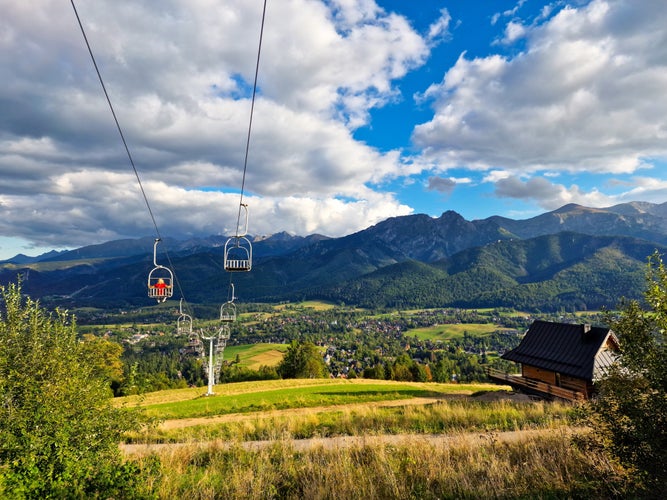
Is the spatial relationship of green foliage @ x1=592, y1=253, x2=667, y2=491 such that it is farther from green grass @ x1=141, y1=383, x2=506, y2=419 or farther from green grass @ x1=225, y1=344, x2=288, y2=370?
green grass @ x1=225, y1=344, x2=288, y2=370

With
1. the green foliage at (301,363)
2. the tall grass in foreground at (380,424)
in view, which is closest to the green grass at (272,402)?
the tall grass in foreground at (380,424)

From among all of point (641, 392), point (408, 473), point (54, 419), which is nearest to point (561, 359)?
point (641, 392)

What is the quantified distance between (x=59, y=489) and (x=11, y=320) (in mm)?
7781

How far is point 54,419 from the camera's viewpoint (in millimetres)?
8164

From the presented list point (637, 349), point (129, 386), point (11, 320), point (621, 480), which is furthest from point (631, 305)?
point (11, 320)

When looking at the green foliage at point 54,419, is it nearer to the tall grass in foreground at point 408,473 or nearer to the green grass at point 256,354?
the tall grass in foreground at point 408,473

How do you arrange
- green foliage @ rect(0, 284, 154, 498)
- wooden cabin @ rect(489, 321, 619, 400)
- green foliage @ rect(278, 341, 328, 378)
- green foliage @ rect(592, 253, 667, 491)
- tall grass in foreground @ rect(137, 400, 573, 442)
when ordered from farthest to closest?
green foliage @ rect(278, 341, 328, 378), wooden cabin @ rect(489, 321, 619, 400), tall grass in foreground @ rect(137, 400, 573, 442), green foliage @ rect(0, 284, 154, 498), green foliage @ rect(592, 253, 667, 491)

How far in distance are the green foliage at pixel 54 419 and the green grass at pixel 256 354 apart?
12324 centimetres

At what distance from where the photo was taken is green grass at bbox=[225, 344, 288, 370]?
13600cm

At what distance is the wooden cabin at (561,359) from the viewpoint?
30375mm

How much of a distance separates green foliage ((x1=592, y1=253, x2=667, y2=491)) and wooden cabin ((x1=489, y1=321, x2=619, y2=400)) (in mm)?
26412

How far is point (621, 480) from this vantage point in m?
8.00

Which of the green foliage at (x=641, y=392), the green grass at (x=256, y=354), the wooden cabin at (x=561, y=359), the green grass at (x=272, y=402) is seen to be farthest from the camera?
the green grass at (x=256, y=354)

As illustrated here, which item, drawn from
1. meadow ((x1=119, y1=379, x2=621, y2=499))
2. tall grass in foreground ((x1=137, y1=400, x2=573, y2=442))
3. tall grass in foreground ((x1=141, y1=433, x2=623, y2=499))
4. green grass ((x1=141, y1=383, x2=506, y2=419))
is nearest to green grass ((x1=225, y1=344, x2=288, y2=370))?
green grass ((x1=141, y1=383, x2=506, y2=419))
